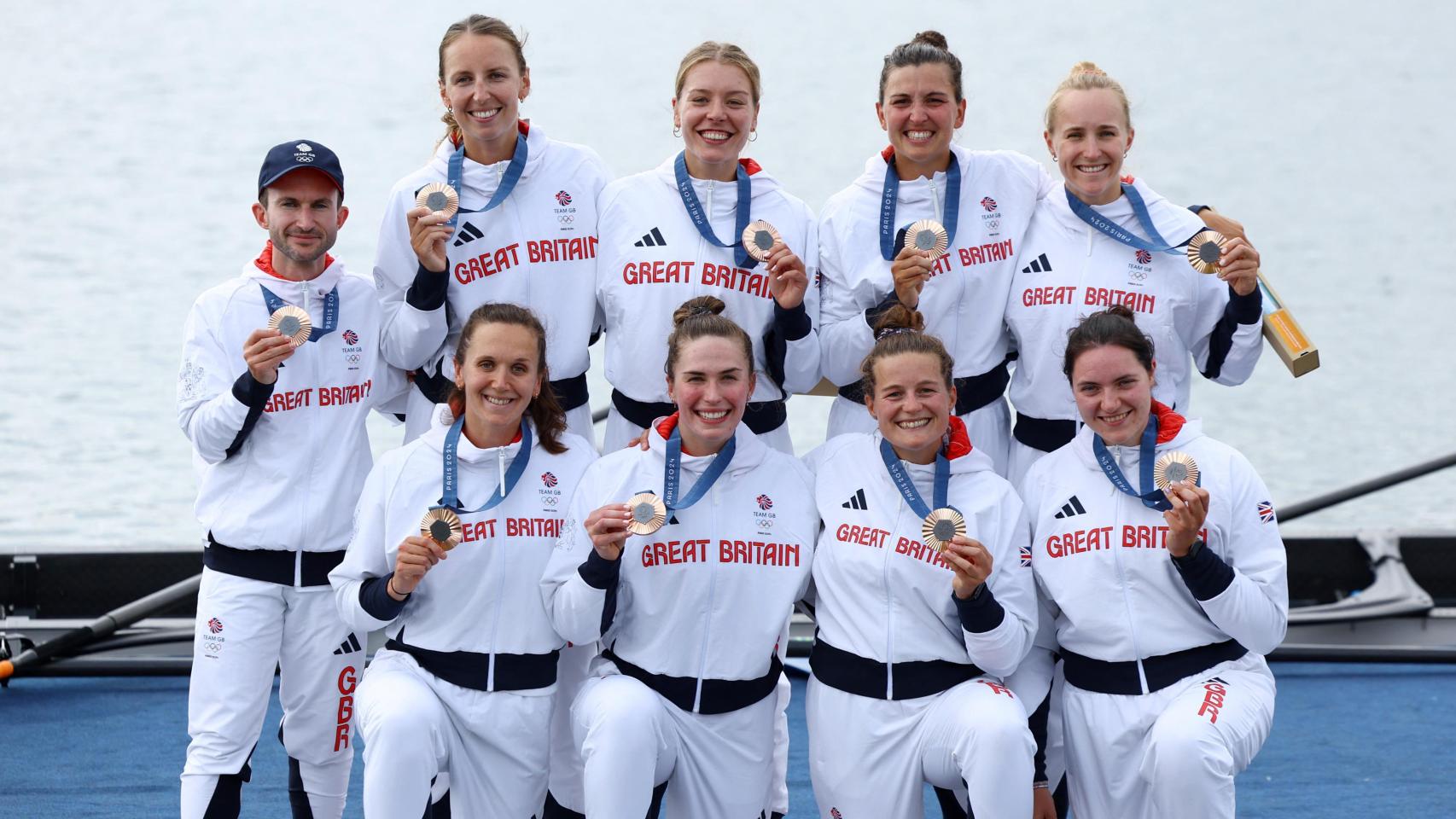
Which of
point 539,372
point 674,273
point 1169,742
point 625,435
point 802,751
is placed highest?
point 674,273

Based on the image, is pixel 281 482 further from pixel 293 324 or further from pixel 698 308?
pixel 698 308

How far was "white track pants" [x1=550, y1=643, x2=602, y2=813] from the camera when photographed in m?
3.63

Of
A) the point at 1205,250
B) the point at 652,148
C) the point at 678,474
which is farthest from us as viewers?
the point at 652,148

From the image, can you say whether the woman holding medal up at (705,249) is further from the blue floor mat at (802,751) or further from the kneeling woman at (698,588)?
the blue floor mat at (802,751)

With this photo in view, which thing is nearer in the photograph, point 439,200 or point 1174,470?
point 1174,470

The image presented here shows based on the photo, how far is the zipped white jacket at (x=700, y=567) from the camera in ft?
11.1

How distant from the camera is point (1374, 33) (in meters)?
20.5

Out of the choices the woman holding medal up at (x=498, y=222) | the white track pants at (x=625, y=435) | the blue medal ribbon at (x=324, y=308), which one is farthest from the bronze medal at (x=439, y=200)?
the white track pants at (x=625, y=435)

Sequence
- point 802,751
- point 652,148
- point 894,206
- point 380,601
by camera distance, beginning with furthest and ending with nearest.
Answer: point 652,148 → point 802,751 → point 894,206 → point 380,601

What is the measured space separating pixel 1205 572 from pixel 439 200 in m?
1.74

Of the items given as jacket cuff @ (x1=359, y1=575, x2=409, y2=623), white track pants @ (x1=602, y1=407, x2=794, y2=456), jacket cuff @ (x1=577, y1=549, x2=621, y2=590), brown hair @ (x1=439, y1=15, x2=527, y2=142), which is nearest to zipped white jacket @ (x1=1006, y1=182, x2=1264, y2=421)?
white track pants @ (x1=602, y1=407, x2=794, y2=456)

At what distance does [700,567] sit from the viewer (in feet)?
11.2

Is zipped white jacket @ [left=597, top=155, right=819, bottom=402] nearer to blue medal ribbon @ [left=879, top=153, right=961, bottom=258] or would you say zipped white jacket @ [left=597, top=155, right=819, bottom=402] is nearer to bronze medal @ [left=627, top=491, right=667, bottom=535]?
blue medal ribbon @ [left=879, top=153, right=961, bottom=258]

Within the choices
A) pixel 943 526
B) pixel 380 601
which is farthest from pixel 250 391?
pixel 943 526
